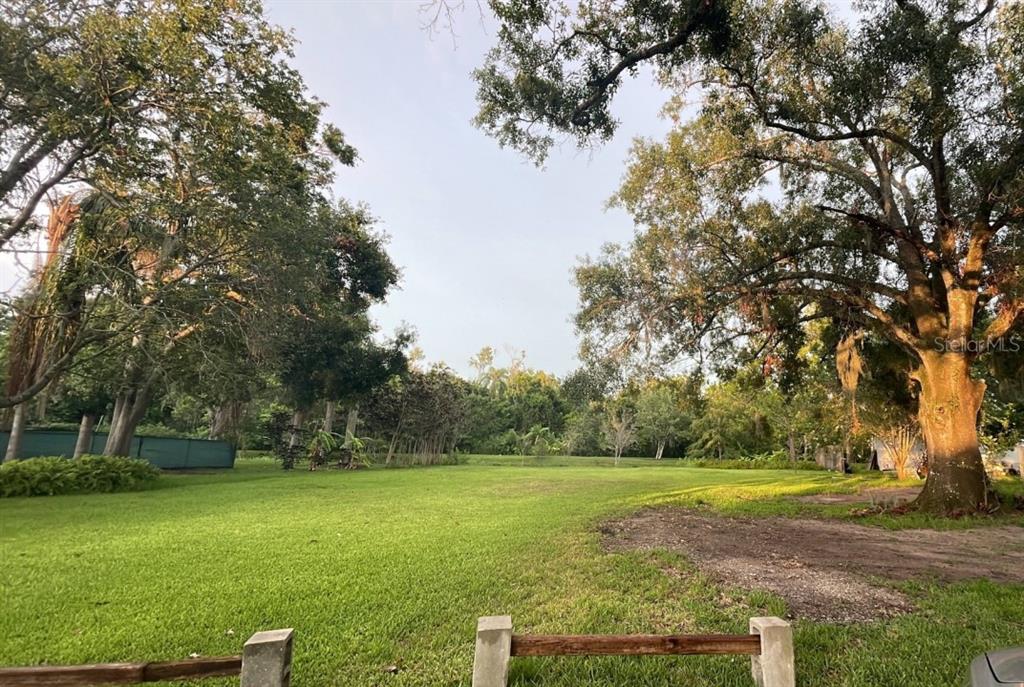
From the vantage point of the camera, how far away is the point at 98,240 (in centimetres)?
1059

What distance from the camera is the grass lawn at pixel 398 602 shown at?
3270mm

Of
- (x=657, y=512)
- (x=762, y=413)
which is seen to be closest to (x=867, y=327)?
(x=657, y=512)

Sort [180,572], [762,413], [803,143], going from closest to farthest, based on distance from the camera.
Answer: [180,572], [803,143], [762,413]

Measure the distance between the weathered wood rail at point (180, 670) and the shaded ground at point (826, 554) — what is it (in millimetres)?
3884

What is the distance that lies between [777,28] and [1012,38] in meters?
2.66

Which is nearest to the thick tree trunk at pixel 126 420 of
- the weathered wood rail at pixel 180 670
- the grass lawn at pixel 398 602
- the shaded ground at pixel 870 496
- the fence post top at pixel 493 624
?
the grass lawn at pixel 398 602

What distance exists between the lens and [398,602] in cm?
437

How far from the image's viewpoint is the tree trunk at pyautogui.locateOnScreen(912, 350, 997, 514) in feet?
31.9

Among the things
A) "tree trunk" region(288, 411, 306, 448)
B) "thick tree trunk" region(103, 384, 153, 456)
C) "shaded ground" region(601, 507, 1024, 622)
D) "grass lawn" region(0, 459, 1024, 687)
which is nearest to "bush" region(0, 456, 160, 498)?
"thick tree trunk" region(103, 384, 153, 456)

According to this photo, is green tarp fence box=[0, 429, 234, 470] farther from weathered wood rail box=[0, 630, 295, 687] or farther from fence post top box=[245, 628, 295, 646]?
fence post top box=[245, 628, 295, 646]

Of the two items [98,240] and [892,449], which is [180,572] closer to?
[98,240]

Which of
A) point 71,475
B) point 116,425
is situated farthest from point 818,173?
point 116,425

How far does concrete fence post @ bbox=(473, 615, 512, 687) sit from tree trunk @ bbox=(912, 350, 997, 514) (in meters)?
10.7

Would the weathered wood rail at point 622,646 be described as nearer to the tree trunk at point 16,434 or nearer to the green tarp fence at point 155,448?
the tree trunk at point 16,434
